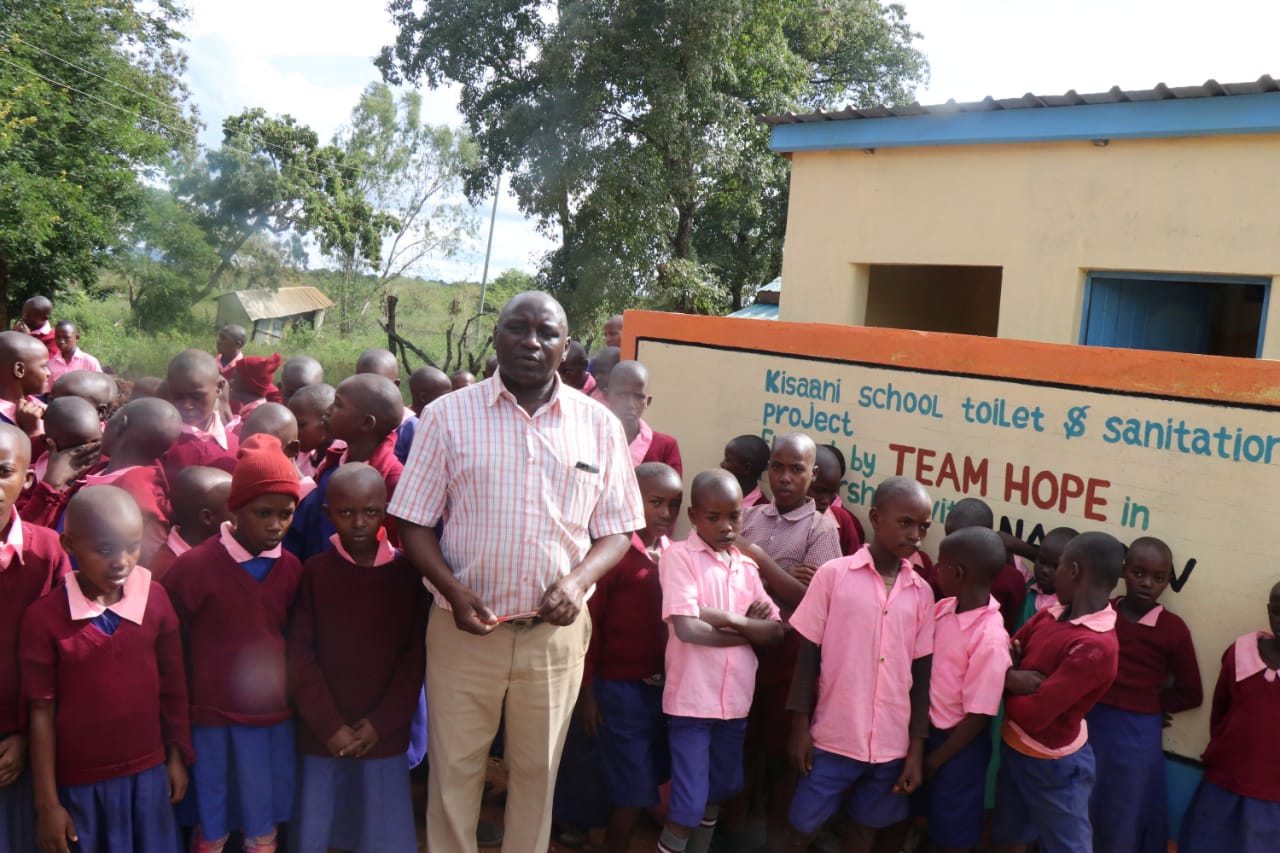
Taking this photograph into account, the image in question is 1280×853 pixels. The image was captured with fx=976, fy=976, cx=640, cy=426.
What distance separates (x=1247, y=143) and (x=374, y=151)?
30768 millimetres

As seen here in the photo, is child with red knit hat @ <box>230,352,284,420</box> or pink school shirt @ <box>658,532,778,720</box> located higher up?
child with red knit hat @ <box>230,352,284,420</box>

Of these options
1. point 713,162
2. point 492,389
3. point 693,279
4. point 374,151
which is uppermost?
point 374,151

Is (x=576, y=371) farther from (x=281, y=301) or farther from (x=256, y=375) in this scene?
(x=281, y=301)

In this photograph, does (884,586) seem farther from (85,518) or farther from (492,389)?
(85,518)

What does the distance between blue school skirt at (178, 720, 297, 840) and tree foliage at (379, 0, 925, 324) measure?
11.0 metres

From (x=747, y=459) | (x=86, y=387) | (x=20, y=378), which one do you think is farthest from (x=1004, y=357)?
(x=20, y=378)

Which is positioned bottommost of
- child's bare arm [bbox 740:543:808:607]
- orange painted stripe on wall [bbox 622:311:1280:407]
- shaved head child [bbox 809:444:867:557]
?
child's bare arm [bbox 740:543:808:607]

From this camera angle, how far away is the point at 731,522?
3.29 metres

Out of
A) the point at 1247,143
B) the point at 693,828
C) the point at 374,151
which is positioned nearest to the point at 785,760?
the point at 693,828

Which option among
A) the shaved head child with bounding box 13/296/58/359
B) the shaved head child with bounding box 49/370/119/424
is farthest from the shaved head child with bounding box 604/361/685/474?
the shaved head child with bounding box 13/296/58/359

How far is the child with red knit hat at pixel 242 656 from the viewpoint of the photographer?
2812 millimetres

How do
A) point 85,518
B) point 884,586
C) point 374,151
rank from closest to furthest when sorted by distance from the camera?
point 85,518
point 884,586
point 374,151

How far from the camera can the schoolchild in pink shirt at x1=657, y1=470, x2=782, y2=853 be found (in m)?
3.22

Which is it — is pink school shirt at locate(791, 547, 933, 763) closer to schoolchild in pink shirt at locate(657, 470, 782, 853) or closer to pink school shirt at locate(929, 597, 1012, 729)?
pink school shirt at locate(929, 597, 1012, 729)
